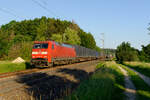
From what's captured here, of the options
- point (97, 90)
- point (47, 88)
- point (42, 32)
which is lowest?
point (47, 88)

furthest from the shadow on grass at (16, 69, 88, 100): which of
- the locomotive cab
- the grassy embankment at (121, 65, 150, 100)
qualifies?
the locomotive cab

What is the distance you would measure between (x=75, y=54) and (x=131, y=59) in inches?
948

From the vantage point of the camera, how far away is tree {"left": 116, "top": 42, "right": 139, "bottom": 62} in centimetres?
5231

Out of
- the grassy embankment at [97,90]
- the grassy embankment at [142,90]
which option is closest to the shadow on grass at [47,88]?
the grassy embankment at [97,90]

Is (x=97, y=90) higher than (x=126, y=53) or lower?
lower

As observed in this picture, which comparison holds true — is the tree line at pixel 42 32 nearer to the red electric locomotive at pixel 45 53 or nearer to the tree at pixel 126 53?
the tree at pixel 126 53

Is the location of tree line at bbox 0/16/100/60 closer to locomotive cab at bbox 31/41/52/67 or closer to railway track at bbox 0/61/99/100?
locomotive cab at bbox 31/41/52/67

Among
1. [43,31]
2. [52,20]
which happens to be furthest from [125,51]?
[52,20]

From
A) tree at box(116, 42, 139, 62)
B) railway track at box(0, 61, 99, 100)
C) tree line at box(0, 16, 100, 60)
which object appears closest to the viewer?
railway track at box(0, 61, 99, 100)

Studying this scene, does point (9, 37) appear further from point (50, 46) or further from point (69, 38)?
point (50, 46)

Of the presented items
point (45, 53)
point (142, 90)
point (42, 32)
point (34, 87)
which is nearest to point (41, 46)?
point (45, 53)

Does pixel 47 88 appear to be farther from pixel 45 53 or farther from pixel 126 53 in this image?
pixel 126 53

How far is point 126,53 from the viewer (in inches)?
2064

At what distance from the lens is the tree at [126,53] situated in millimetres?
52312
